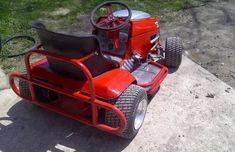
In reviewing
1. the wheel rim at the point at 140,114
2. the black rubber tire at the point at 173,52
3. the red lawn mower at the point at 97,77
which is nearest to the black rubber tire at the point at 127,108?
the red lawn mower at the point at 97,77

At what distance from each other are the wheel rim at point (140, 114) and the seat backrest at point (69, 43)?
2.55ft

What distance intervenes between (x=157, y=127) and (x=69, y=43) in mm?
1363

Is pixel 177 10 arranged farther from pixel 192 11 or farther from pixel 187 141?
pixel 187 141

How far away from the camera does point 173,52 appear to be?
15.4 feet

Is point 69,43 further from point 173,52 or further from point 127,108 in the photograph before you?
point 173,52

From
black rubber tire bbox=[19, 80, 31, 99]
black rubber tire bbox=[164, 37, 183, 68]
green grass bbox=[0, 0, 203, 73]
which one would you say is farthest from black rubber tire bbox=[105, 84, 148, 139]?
green grass bbox=[0, 0, 203, 73]

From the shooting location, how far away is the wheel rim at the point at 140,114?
3658 millimetres

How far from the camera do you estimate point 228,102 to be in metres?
4.23

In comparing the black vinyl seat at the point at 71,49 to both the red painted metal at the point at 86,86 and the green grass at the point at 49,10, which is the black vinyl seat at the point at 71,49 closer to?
the red painted metal at the point at 86,86

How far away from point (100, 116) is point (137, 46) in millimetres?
1108

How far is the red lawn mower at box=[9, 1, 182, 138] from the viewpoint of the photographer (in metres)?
3.21

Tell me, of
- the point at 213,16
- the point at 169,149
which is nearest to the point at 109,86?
the point at 169,149

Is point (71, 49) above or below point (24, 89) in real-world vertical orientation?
above

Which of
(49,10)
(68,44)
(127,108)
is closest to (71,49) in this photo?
(68,44)
